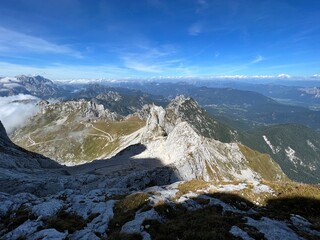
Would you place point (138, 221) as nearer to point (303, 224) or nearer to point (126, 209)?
point (126, 209)

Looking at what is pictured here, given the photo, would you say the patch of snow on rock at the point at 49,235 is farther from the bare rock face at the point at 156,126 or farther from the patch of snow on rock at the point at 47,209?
the bare rock face at the point at 156,126

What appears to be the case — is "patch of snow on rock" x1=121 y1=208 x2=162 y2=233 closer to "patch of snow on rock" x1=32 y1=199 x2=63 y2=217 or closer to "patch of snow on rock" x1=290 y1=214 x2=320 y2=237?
"patch of snow on rock" x1=32 y1=199 x2=63 y2=217

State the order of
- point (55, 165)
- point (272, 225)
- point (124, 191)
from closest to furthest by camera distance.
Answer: point (272, 225)
point (124, 191)
point (55, 165)

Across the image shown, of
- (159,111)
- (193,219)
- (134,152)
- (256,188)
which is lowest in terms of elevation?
(134,152)

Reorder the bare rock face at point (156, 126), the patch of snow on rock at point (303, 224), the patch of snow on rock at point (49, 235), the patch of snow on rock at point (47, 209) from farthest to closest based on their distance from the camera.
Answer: the bare rock face at point (156, 126), the patch of snow on rock at point (47, 209), the patch of snow on rock at point (303, 224), the patch of snow on rock at point (49, 235)

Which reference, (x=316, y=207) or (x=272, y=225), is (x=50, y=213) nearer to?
(x=272, y=225)

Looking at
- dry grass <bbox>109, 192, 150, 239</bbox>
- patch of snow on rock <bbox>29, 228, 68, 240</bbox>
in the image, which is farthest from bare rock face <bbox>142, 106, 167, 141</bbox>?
patch of snow on rock <bbox>29, 228, 68, 240</bbox>

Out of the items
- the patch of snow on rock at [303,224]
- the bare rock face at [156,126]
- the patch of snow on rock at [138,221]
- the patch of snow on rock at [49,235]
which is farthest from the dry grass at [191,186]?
the bare rock face at [156,126]

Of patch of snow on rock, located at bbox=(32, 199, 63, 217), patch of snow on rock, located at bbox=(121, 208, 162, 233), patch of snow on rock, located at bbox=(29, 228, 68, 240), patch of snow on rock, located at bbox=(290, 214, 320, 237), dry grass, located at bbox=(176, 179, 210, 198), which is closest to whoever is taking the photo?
patch of snow on rock, located at bbox=(29, 228, 68, 240)

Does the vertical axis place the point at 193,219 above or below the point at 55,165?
above

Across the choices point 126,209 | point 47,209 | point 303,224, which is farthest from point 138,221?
point 303,224

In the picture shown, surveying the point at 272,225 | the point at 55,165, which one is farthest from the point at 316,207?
the point at 55,165
